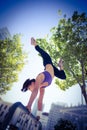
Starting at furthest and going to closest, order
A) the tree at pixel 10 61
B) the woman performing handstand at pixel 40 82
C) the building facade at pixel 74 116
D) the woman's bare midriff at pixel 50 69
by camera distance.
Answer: the building facade at pixel 74 116 → the tree at pixel 10 61 → the woman's bare midriff at pixel 50 69 → the woman performing handstand at pixel 40 82

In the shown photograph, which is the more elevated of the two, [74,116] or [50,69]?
[50,69]

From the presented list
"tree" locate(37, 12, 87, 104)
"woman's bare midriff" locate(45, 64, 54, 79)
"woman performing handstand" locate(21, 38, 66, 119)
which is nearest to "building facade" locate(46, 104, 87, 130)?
"tree" locate(37, 12, 87, 104)

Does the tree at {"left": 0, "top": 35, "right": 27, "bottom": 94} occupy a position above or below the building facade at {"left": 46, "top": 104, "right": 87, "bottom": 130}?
above

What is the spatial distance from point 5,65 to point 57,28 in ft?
26.0

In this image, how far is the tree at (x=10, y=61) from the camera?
15.6 metres

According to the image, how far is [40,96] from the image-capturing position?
353 centimetres

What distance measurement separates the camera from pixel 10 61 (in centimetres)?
1573

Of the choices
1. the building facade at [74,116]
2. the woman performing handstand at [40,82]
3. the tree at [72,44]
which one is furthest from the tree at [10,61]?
the building facade at [74,116]

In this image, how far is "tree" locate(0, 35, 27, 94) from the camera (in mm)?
15562

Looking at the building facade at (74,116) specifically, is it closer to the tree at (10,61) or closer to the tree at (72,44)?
the tree at (10,61)

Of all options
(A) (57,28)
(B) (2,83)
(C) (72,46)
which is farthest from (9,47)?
(C) (72,46)

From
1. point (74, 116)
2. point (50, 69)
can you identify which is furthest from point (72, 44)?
point (74, 116)

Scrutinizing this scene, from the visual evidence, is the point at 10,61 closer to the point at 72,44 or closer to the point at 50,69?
the point at 72,44

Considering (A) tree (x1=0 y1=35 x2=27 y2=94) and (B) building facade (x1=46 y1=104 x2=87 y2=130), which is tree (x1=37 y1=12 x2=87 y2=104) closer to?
(A) tree (x1=0 y1=35 x2=27 y2=94)
